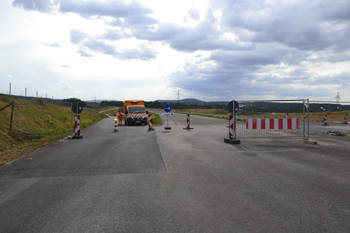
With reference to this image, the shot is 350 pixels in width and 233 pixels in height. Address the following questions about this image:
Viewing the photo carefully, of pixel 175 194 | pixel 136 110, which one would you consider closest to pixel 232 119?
pixel 175 194

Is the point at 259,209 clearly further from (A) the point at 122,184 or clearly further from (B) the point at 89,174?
(B) the point at 89,174

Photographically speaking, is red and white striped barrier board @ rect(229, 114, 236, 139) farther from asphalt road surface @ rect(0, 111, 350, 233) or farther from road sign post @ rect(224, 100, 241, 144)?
asphalt road surface @ rect(0, 111, 350, 233)

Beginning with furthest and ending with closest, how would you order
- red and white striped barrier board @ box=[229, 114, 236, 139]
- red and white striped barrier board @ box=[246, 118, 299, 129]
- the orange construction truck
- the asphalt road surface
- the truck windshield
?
1. the truck windshield
2. the orange construction truck
3. red and white striped barrier board @ box=[246, 118, 299, 129]
4. red and white striped barrier board @ box=[229, 114, 236, 139]
5. the asphalt road surface

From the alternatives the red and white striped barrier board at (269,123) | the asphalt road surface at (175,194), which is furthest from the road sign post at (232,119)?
the asphalt road surface at (175,194)

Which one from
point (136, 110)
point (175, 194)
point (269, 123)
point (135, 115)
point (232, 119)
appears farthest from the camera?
point (136, 110)

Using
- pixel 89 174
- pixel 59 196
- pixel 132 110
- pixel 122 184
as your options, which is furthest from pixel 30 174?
pixel 132 110

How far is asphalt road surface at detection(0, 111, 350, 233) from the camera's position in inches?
145

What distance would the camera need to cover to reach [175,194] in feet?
16.2

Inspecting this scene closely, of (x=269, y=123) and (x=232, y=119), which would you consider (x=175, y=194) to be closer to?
(x=232, y=119)

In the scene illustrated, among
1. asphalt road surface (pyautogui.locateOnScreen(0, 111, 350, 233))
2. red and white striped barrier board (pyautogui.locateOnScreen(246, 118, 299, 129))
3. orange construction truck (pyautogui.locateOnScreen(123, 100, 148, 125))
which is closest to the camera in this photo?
asphalt road surface (pyautogui.locateOnScreen(0, 111, 350, 233))

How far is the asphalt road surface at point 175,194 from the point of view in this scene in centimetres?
369

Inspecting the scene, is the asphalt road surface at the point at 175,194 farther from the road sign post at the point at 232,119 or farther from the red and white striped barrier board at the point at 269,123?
the red and white striped barrier board at the point at 269,123

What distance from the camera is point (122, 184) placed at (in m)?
5.64

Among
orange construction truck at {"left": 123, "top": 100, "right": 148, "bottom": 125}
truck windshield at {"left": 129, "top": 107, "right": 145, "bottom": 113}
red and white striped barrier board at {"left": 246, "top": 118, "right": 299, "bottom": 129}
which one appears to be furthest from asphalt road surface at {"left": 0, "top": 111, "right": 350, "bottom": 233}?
truck windshield at {"left": 129, "top": 107, "right": 145, "bottom": 113}
